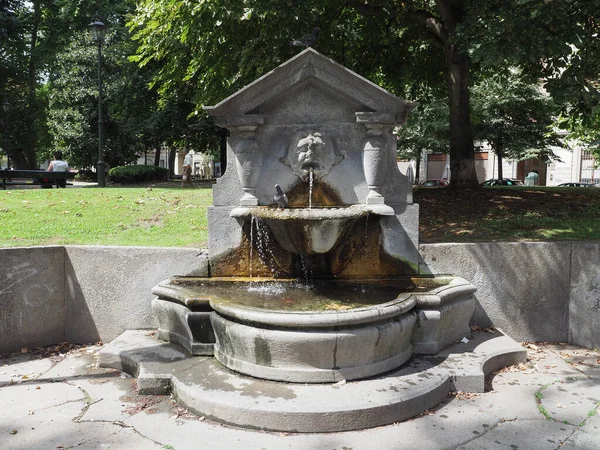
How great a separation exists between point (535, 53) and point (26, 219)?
24.6ft

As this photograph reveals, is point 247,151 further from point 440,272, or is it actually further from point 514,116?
point 514,116

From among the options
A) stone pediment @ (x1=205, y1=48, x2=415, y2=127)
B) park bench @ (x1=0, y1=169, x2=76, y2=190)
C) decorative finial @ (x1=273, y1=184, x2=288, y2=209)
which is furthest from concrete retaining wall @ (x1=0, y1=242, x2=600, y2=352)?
park bench @ (x1=0, y1=169, x2=76, y2=190)

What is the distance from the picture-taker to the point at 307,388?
13.9ft

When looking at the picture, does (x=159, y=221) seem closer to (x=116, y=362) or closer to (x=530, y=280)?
(x=116, y=362)

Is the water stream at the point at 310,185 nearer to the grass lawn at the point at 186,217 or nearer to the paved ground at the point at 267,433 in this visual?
the grass lawn at the point at 186,217

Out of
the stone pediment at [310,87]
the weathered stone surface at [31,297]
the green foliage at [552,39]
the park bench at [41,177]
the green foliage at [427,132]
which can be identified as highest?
the green foliage at [427,132]

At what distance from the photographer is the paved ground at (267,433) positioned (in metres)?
3.71

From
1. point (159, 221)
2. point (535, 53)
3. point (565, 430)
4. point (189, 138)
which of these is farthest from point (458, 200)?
point (189, 138)

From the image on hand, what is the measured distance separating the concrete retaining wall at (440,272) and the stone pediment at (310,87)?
63.9 inches

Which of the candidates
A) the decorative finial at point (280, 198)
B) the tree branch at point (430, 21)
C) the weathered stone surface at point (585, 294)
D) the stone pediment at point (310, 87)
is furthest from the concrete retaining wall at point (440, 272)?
the tree branch at point (430, 21)

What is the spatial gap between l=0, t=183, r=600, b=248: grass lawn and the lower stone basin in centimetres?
116

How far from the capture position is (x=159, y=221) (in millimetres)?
7938

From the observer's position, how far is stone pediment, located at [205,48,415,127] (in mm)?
5754

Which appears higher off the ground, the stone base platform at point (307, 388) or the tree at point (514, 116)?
the tree at point (514, 116)
